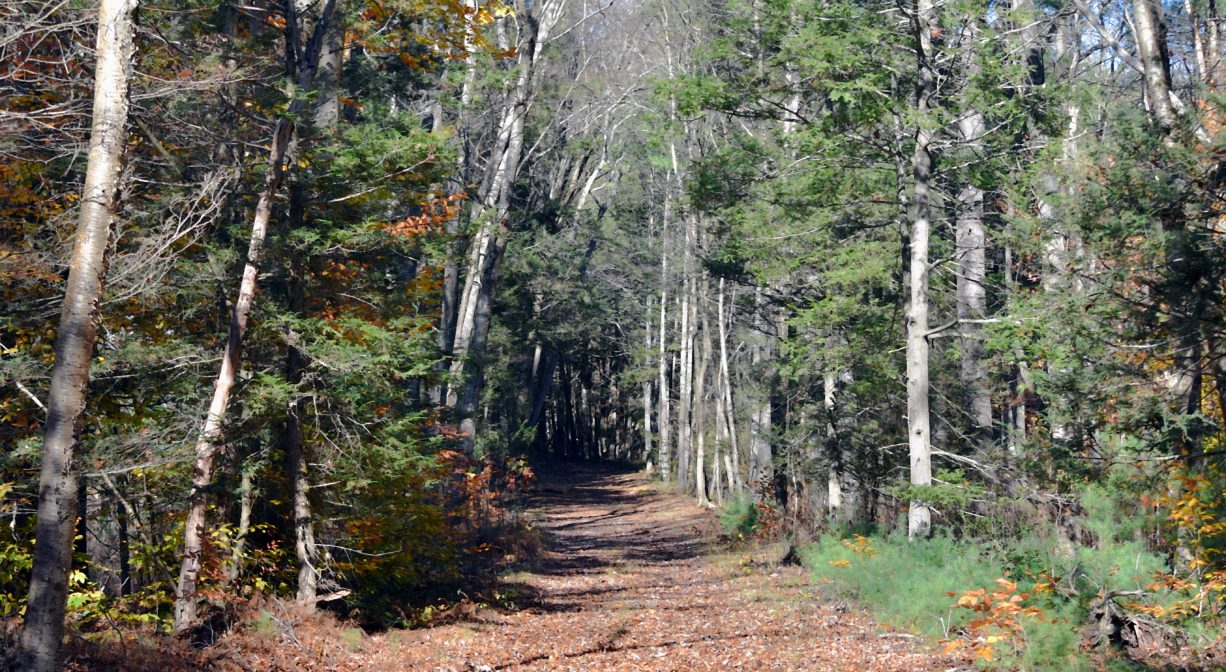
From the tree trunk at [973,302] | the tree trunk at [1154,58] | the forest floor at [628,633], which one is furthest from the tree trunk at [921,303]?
the tree trunk at [1154,58]

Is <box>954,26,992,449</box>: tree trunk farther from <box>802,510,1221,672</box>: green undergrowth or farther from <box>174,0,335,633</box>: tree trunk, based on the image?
<box>174,0,335,633</box>: tree trunk

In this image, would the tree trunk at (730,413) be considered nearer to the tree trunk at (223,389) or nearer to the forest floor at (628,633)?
the forest floor at (628,633)

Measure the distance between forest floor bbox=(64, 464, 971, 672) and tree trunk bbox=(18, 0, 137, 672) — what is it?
4.14ft

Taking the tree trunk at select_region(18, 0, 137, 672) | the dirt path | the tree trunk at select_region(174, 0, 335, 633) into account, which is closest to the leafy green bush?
the dirt path

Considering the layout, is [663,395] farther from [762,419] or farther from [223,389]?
[223,389]

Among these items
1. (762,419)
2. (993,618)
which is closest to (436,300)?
(993,618)

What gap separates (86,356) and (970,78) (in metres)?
10.8

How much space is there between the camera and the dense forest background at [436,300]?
849 centimetres

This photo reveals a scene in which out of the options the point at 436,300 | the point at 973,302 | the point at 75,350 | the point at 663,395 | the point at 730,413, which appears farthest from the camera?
the point at 663,395

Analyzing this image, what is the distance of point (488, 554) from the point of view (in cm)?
1803

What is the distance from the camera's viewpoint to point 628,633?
1257 cm

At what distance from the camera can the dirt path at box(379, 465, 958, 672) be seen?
10.6 meters

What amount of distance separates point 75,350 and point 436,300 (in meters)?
7.18

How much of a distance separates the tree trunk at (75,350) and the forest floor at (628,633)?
Answer: 4.14 feet
